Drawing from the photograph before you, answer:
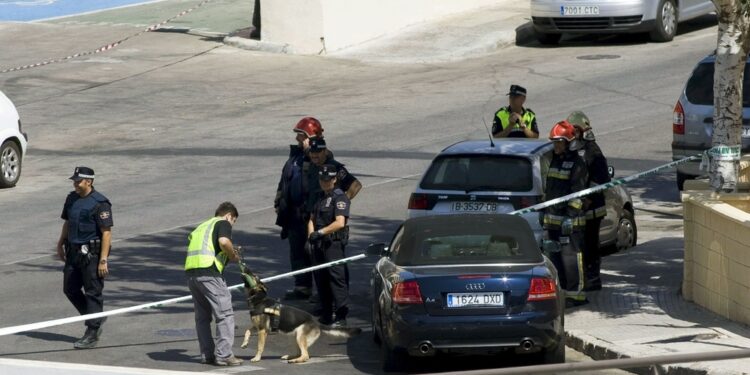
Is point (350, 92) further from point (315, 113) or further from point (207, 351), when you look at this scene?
point (207, 351)

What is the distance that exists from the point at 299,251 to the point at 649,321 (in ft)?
12.1

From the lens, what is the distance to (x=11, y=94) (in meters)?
28.0

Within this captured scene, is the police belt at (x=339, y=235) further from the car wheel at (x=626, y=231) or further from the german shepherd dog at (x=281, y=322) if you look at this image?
the car wheel at (x=626, y=231)

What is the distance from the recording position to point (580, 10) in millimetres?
28922

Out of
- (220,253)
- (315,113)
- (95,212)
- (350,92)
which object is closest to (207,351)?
(220,253)

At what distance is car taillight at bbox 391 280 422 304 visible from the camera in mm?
11984

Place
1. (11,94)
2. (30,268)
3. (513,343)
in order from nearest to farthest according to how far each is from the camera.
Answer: (513,343)
(30,268)
(11,94)

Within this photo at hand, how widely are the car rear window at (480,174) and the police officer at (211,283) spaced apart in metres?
2.91

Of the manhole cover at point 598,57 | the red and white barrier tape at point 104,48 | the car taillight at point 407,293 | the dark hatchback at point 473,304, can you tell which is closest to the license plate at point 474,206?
the dark hatchback at point 473,304

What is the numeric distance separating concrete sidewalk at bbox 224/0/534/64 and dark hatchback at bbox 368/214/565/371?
58.3 feet

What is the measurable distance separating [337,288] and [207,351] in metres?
1.68

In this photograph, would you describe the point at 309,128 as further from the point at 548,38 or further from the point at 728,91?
the point at 548,38

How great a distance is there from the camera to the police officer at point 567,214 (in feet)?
47.4

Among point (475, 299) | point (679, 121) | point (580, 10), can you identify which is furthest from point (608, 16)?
point (475, 299)
